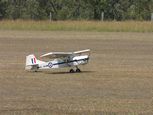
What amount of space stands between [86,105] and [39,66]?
8346 millimetres

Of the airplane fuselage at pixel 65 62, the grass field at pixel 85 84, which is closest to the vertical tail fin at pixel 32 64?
the airplane fuselage at pixel 65 62

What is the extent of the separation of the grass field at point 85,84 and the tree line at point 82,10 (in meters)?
32.5

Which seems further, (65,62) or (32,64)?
(65,62)

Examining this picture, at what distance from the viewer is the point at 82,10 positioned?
2606 inches

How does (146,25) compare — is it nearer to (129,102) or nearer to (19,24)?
(19,24)

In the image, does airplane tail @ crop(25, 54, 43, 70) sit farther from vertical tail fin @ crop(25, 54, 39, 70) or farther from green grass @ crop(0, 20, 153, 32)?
green grass @ crop(0, 20, 153, 32)

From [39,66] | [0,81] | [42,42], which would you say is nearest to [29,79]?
[0,81]

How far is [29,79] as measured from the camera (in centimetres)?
1862

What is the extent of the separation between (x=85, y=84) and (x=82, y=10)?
1931 inches

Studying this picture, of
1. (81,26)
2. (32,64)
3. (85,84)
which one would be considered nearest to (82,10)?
(81,26)

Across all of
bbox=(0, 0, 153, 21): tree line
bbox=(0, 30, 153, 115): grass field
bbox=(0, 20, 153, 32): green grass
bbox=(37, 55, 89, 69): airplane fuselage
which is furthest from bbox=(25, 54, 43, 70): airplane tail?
bbox=(0, 0, 153, 21): tree line

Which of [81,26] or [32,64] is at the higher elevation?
[32,64]

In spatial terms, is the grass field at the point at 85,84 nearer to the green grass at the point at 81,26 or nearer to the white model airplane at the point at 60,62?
the white model airplane at the point at 60,62

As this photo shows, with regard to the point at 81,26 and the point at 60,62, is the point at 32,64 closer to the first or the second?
the point at 60,62
